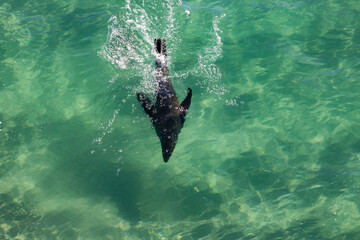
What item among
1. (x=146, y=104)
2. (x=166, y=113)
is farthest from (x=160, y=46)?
(x=166, y=113)

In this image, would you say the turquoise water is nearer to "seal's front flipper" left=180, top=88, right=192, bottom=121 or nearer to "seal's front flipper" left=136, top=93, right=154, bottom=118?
"seal's front flipper" left=136, top=93, right=154, bottom=118

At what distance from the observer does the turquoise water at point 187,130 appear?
725 cm

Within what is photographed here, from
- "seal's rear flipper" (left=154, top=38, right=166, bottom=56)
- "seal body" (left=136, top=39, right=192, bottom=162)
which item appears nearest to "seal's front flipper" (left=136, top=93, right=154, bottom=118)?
"seal body" (left=136, top=39, right=192, bottom=162)

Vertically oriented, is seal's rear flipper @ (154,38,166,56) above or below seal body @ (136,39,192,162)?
above

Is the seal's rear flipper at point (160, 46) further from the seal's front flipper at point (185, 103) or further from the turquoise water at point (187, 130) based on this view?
the seal's front flipper at point (185, 103)

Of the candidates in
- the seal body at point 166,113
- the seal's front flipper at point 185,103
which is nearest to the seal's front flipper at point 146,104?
the seal body at point 166,113

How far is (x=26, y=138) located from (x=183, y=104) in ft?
13.5

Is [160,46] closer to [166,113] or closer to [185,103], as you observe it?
[185,103]

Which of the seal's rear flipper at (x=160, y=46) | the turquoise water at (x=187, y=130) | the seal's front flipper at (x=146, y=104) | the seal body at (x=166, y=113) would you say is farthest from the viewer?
the seal's rear flipper at (x=160, y=46)

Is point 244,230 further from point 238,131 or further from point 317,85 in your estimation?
point 317,85

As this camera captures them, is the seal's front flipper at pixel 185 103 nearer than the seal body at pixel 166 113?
No

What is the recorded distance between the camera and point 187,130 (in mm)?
8094

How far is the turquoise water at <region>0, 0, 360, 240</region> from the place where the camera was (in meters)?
7.25

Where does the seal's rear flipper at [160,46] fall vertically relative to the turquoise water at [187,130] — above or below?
above
